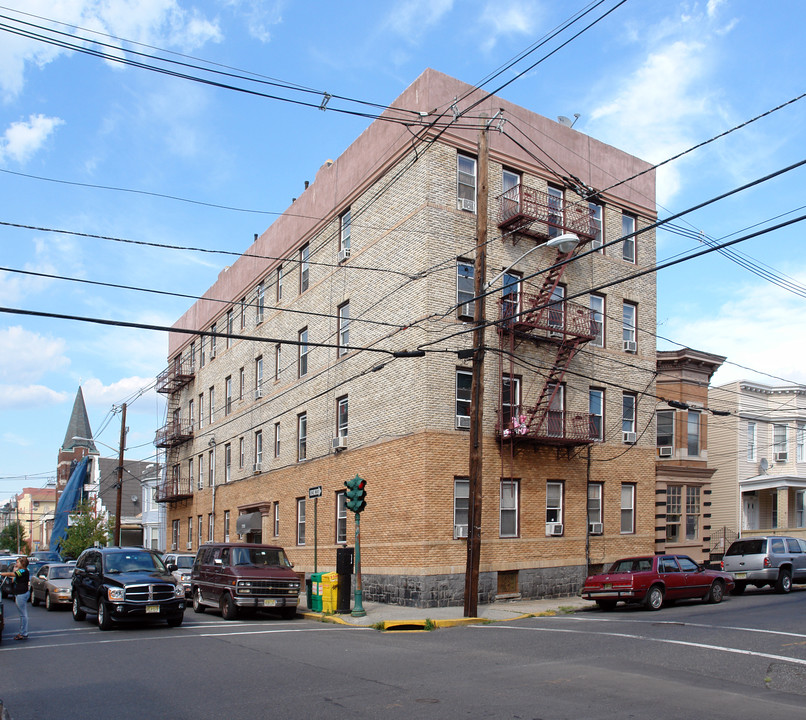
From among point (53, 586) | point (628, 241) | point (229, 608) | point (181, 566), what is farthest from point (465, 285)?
point (53, 586)

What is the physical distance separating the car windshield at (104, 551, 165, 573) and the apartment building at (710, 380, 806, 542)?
27.2 metres

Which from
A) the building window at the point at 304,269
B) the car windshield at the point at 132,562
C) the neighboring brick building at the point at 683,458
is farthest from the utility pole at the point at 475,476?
the building window at the point at 304,269

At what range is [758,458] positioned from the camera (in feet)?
128

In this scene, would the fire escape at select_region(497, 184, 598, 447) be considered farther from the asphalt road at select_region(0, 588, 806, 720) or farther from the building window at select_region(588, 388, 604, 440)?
the asphalt road at select_region(0, 588, 806, 720)

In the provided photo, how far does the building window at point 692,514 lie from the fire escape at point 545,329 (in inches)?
270

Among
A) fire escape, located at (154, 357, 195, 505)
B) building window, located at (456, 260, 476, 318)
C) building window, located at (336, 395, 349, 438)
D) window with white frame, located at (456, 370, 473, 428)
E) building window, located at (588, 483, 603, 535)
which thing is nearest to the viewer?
window with white frame, located at (456, 370, 473, 428)

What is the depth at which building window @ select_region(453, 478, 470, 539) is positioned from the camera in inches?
884

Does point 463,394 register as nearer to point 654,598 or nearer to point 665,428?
point 654,598

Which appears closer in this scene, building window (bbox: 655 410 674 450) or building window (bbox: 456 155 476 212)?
building window (bbox: 456 155 476 212)

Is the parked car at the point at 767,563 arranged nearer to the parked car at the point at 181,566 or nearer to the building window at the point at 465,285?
the building window at the point at 465,285

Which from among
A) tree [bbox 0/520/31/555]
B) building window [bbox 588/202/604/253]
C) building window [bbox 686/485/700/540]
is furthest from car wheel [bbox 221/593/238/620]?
tree [bbox 0/520/31/555]

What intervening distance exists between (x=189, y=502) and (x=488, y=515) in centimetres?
2507

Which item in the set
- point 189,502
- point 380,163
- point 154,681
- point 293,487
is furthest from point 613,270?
point 189,502

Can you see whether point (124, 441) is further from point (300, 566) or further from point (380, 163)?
point (380, 163)
